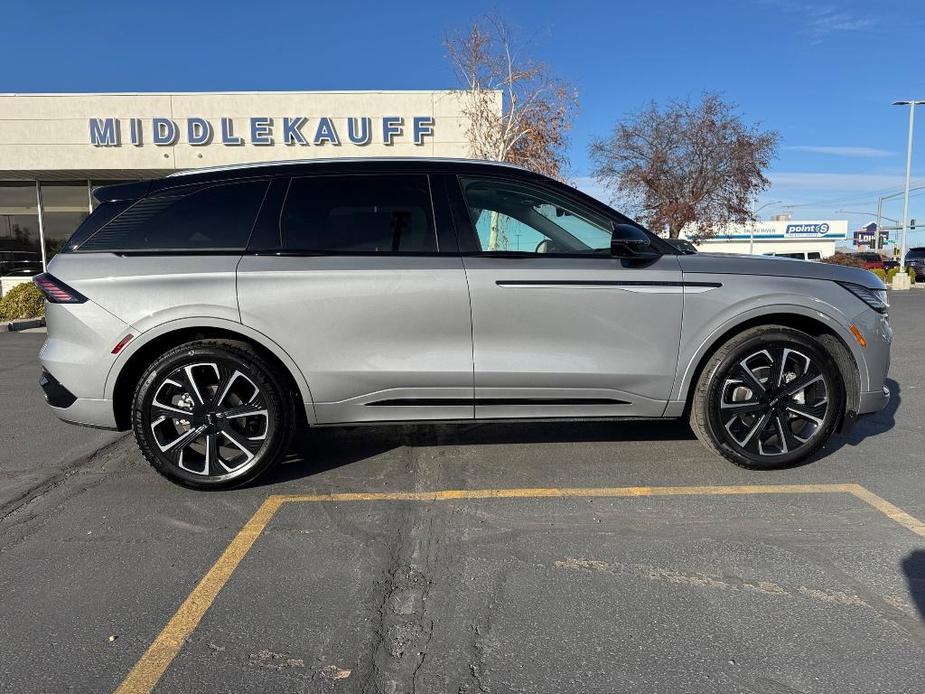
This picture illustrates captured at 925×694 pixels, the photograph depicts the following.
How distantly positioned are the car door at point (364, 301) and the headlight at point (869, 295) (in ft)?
8.03

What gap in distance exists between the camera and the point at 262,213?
3828mm

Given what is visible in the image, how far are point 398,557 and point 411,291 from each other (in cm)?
149

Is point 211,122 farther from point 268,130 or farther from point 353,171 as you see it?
point 353,171

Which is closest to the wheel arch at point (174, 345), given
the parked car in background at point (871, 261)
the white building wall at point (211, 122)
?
the white building wall at point (211, 122)

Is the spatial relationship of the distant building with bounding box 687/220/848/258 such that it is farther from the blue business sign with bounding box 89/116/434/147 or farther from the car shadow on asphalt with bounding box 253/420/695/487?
the car shadow on asphalt with bounding box 253/420/695/487

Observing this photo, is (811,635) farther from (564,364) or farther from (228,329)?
(228,329)

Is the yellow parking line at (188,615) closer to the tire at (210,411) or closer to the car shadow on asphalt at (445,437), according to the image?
the tire at (210,411)

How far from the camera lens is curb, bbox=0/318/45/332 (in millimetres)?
12852

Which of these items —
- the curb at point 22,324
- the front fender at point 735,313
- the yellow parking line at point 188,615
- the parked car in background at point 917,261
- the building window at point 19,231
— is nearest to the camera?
the yellow parking line at point 188,615

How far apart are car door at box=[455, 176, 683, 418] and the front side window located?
1 centimetres

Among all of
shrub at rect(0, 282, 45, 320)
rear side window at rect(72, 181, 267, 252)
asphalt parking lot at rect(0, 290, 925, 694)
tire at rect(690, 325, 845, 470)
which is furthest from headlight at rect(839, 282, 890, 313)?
shrub at rect(0, 282, 45, 320)

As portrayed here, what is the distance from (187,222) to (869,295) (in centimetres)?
430

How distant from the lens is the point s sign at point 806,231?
67.5 metres

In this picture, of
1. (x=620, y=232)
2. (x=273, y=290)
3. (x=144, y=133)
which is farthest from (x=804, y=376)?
(x=144, y=133)
